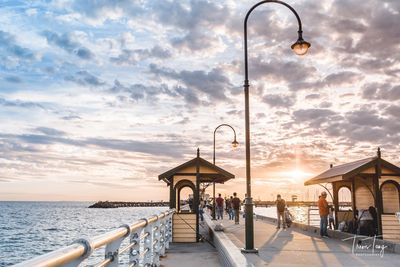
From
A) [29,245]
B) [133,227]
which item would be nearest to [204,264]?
[133,227]

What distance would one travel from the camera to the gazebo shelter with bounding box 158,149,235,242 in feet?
58.1

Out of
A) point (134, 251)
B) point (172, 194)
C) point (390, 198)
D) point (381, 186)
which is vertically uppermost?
point (381, 186)

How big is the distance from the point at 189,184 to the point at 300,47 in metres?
8.40

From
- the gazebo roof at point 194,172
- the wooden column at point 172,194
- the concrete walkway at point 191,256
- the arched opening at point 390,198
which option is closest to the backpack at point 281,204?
the arched opening at point 390,198

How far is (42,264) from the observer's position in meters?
2.29

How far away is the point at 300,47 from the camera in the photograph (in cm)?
1212

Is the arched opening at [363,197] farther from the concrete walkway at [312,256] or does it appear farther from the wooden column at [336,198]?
the concrete walkway at [312,256]

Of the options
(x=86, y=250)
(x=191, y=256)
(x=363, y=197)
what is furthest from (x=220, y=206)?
(x=86, y=250)

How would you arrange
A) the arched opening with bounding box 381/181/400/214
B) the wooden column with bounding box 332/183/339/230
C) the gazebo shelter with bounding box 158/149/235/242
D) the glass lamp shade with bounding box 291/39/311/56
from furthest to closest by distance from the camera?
the wooden column with bounding box 332/183/339/230 < the arched opening with bounding box 381/181/400/214 < the gazebo shelter with bounding box 158/149/235/242 < the glass lamp shade with bounding box 291/39/311/56

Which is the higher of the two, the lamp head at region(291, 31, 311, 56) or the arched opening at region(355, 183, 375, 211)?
the lamp head at region(291, 31, 311, 56)

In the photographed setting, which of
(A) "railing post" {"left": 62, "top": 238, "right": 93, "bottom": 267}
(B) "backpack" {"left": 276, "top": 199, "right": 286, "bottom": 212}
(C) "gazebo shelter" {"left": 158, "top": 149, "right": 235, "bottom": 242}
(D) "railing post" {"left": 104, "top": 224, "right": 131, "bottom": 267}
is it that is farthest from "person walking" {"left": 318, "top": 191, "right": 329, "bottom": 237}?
(A) "railing post" {"left": 62, "top": 238, "right": 93, "bottom": 267}

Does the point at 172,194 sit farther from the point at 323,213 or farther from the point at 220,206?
the point at 220,206

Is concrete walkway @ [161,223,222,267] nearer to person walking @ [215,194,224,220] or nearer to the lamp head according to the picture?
the lamp head

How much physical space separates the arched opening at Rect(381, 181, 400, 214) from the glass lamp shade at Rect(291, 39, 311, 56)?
32.4ft
